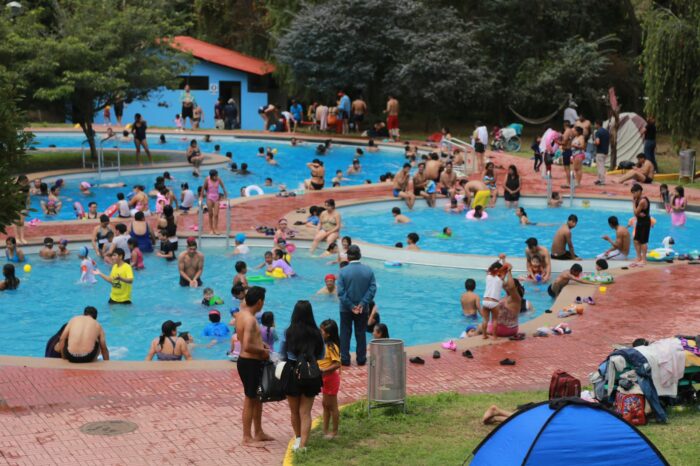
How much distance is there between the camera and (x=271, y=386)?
9742 mm

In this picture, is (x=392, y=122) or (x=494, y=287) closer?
(x=494, y=287)

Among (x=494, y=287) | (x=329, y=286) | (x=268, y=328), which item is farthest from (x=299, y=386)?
(x=329, y=286)

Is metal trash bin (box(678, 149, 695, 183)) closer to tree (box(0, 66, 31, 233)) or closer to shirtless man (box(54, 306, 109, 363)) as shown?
shirtless man (box(54, 306, 109, 363))

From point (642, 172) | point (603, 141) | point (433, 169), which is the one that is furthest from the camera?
point (603, 141)

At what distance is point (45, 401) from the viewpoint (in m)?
11.5

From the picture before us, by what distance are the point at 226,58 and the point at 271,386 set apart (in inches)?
1643

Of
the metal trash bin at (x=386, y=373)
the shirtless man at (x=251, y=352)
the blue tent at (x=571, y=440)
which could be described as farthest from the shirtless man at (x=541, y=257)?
the blue tent at (x=571, y=440)

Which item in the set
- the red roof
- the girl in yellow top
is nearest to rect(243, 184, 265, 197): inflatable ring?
the red roof

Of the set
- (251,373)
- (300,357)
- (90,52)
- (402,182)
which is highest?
(90,52)

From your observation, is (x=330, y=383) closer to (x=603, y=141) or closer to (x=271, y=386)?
(x=271, y=386)

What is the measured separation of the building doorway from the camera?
50.8m

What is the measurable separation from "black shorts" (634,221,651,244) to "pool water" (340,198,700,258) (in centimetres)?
308

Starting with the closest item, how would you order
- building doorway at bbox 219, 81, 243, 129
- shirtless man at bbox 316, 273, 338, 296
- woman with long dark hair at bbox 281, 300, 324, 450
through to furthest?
1. woman with long dark hair at bbox 281, 300, 324, 450
2. shirtless man at bbox 316, 273, 338, 296
3. building doorway at bbox 219, 81, 243, 129

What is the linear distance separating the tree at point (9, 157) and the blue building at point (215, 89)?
125 ft
